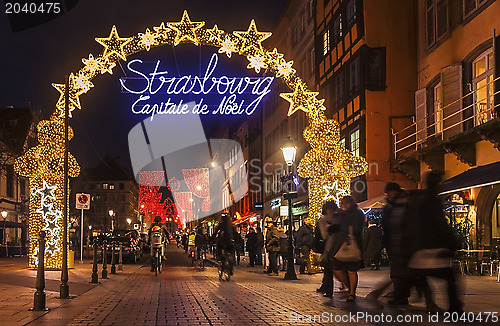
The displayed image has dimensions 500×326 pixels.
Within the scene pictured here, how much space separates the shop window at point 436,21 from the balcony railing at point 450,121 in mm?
2621

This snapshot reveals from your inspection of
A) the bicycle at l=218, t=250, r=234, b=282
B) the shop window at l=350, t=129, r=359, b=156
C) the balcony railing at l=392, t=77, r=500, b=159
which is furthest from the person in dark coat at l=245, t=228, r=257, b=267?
the bicycle at l=218, t=250, r=234, b=282

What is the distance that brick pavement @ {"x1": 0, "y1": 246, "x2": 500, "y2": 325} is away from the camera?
11070 millimetres

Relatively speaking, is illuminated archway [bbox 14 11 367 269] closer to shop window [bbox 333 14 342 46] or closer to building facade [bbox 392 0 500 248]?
building facade [bbox 392 0 500 248]

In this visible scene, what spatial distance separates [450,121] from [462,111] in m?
1.11

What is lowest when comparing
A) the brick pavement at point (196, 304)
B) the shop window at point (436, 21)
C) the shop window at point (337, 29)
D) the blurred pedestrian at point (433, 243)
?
Answer: the brick pavement at point (196, 304)

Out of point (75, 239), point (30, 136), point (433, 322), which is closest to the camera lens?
point (433, 322)

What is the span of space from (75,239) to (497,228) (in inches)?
1408

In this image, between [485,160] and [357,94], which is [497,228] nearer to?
[485,160]

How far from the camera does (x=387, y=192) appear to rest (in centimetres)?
1181

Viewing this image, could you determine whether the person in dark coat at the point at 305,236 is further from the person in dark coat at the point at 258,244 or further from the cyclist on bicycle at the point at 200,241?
the person in dark coat at the point at 258,244

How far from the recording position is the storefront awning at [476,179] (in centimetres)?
1819

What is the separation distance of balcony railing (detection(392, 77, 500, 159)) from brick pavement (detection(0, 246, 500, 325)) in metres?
4.80

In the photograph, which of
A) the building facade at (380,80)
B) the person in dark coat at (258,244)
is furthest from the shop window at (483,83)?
the person in dark coat at (258,244)

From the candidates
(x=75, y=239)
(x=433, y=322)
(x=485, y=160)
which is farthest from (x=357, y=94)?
(x=75, y=239)
